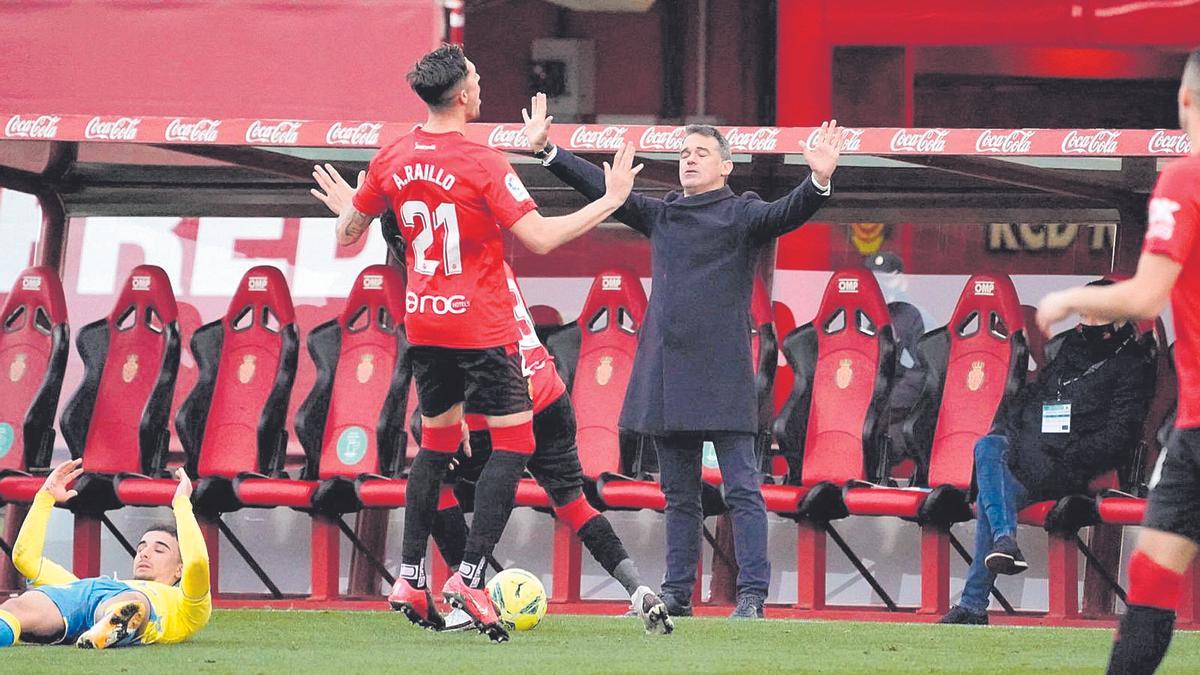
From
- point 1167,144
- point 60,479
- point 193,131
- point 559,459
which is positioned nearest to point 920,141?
point 1167,144

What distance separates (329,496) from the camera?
962cm

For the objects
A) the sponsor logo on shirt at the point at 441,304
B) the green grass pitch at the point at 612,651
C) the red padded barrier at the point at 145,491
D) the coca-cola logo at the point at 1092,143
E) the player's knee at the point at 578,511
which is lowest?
the green grass pitch at the point at 612,651

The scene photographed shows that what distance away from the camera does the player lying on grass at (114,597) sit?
22.2 ft

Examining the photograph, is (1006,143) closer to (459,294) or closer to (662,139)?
(662,139)

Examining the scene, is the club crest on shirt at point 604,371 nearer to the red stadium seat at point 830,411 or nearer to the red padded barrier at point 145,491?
the red stadium seat at point 830,411

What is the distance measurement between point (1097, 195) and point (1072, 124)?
191cm

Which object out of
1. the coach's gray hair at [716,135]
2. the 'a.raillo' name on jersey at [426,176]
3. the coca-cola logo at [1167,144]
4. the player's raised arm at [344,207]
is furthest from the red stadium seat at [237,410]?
the coca-cola logo at [1167,144]

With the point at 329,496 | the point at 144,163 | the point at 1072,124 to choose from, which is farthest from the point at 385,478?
the point at 1072,124

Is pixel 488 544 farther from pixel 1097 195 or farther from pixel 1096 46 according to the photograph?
pixel 1096 46

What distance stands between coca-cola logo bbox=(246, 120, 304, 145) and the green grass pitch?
226 cm

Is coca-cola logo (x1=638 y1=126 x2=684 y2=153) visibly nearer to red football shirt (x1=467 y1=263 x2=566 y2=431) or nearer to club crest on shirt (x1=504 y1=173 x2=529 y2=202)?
red football shirt (x1=467 y1=263 x2=566 y2=431)

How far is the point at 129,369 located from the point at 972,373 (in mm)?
4050

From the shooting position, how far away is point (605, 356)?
9.92 m

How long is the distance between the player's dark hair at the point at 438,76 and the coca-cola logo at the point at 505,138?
7.22 feet
